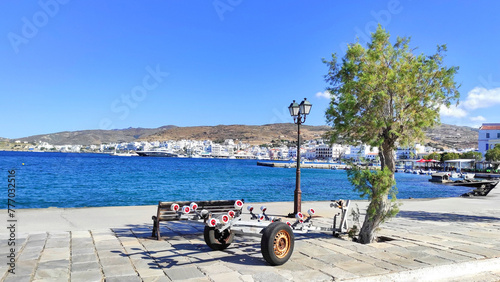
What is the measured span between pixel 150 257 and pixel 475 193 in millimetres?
22269

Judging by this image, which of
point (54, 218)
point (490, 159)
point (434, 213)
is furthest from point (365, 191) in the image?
point (490, 159)

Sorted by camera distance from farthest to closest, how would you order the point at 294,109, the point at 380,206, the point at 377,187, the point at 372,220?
1. the point at 294,109
2. the point at 372,220
3. the point at 380,206
4. the point at 377,187

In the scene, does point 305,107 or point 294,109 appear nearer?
point 305,107

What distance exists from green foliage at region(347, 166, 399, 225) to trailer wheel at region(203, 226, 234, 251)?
2648 millimetres

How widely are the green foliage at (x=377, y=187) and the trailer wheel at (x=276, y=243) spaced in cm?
223

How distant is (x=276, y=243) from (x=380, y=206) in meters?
2.87

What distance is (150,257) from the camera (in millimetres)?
6047

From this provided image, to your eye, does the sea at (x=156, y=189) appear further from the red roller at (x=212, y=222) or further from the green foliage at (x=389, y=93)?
the green foliage at (x=389, y=93)

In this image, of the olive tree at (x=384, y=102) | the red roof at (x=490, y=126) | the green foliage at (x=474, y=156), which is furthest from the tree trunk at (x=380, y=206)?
the red roof at (x=490, y=126)

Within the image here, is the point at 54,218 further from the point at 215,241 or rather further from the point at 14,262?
the point at 215,241

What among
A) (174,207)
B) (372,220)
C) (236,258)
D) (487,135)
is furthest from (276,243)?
(487,135)

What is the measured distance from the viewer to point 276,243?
5.71 m

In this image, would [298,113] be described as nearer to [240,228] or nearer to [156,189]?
[240,228]

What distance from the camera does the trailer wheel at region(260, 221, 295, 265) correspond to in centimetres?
549
